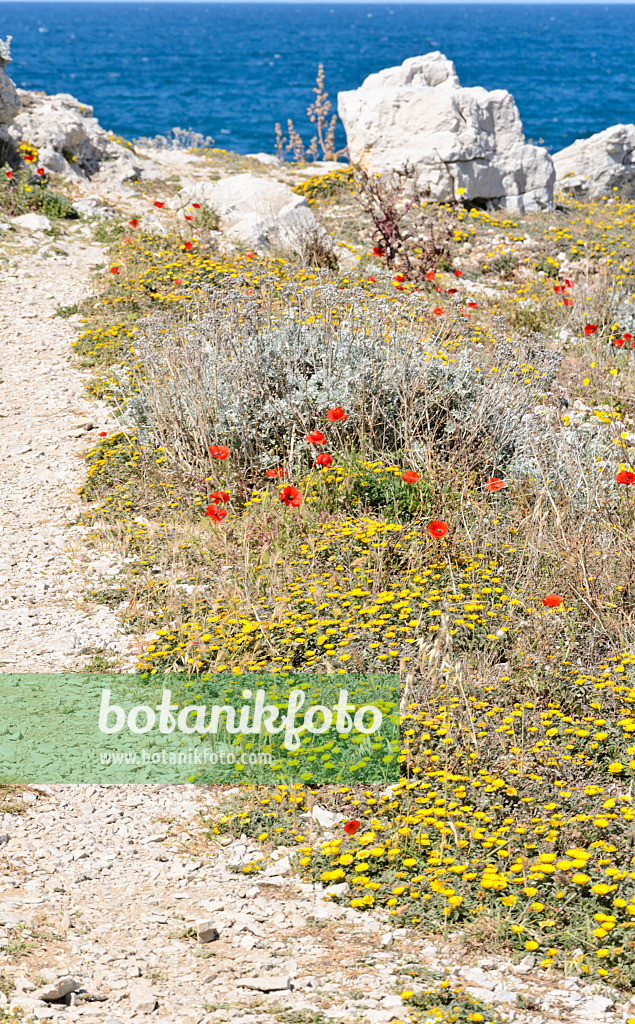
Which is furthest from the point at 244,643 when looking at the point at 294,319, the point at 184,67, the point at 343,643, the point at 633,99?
the point at 184,67


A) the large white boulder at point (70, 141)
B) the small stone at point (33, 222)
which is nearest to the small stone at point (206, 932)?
the small stone at point (33, 222)

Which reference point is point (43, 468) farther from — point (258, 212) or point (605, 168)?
point (605, 168)

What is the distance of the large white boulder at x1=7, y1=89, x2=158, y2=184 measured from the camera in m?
12.2

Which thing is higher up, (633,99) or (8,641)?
(633,99)

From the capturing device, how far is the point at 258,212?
10.5 meters

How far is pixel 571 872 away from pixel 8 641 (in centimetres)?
314

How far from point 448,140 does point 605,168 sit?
163 inches

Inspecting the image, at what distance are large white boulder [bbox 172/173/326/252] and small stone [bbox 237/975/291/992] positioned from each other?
795cm

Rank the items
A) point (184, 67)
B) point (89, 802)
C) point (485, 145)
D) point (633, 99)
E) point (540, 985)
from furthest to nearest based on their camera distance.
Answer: point (184, 67)
point (633, 99)
point (485, 145)
point (89, 802)
point (540, 985)

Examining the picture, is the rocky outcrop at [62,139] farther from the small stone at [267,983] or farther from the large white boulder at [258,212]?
the small stone at [267,983]

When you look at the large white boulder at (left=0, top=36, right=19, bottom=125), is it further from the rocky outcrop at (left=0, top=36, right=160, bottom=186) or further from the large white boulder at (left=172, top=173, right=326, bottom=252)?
the large white boulder at (left=172, top=173, right=326, bottom=252)

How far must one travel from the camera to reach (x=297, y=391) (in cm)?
593

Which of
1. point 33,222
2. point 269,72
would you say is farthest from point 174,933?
point 269,72

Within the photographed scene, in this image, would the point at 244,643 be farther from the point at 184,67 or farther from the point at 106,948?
the point at 184,67
